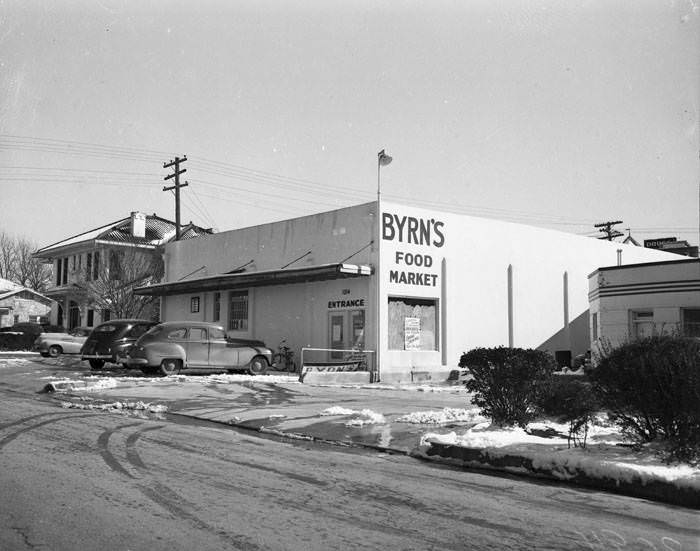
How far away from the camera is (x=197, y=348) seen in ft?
67.1

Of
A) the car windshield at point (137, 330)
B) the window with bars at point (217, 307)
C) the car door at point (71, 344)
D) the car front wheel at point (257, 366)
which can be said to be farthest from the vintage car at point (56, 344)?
the car front wheel at point (257, 366)

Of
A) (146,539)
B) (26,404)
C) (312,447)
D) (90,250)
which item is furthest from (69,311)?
(146,539)

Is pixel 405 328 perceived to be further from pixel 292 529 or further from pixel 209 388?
pixel 292 529

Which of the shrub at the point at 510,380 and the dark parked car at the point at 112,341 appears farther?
the dark parked car at the point at 112,341

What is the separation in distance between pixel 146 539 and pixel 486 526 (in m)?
2.51

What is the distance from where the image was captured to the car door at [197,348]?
66.7ft

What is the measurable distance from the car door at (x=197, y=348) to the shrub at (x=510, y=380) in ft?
41.2

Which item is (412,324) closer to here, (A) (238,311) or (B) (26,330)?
(A) (238,311)

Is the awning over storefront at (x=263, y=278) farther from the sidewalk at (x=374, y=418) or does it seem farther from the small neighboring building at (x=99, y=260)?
the small neighboring building at (x=99, y=260)

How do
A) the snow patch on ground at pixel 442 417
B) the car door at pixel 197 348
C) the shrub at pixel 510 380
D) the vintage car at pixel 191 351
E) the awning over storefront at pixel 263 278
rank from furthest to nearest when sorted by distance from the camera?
the awning over storefront at pixel 263 278 < the car door at pixel 197 348 < the vintage car at pixel 191 351 < the snow patch on ground at pixel 442 417 < the shrub at pixel 510 380

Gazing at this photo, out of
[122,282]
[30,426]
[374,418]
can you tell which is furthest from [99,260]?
[374,418]

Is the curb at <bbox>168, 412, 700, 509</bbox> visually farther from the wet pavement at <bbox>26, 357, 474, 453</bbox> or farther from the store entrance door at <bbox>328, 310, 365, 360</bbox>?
the store entrance door at <bbox>328, 310, 365, 360</bbox>

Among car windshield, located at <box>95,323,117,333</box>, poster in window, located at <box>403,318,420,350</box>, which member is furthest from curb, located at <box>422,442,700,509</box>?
car windshield, located at <box>95,323,117,333</box>

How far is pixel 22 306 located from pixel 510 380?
5322 cm
